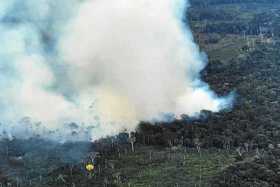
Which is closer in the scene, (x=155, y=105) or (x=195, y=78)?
(x=155, y=105)

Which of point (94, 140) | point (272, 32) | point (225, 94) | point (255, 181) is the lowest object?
point (255, 181)

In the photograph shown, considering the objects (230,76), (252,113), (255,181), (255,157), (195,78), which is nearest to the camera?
(255,181)

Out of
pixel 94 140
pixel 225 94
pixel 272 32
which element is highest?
pixel 272 32

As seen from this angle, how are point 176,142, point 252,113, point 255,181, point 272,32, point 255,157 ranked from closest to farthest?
point 255,181 < point 255,157 < point 176,142 < point 252,113 < point 272,32

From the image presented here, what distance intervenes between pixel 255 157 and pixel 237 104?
2861 centimetres

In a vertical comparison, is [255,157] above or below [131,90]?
below

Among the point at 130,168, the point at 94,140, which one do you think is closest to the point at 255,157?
the point at 130,168

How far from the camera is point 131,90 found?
407 feet

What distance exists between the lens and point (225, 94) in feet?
436

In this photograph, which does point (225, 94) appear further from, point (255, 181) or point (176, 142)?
point (255, 181)

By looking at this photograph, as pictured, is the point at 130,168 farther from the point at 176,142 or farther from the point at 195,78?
the point at 195,78

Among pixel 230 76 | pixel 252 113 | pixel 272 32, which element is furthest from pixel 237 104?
pixel 272 32

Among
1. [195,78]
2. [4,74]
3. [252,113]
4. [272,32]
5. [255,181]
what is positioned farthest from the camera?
[272,32]

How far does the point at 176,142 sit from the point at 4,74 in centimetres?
3761
